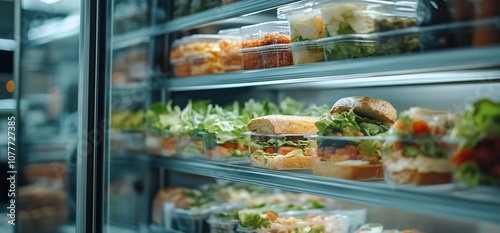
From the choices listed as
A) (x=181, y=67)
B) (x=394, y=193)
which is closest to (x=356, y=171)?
(x=394, y=193)

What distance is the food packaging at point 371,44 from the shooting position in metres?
1.82

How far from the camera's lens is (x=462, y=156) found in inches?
64.1

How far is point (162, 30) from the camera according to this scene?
3.26 meters

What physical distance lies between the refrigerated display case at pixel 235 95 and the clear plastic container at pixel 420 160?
48 mm

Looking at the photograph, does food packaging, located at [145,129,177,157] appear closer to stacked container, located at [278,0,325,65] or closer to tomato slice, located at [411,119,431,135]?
stacked container, located at [278,0,325,65]

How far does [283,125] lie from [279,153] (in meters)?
0.12

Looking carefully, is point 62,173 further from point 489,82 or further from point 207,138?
point 489,82

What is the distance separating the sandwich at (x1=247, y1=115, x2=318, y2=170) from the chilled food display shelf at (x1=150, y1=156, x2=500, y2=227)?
51 millimetres

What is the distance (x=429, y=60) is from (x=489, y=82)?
721 mm

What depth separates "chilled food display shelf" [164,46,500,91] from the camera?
63.0 inches

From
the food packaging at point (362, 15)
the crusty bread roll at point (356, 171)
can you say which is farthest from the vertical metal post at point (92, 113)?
the crusty bread roll at point (356, 171)

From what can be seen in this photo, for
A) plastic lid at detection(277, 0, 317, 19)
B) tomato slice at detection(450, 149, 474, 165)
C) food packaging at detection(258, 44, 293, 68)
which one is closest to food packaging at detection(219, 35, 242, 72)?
food packaging at detection(258, 44, 293, 68)

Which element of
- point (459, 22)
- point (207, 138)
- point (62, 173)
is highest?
point (459, 22)

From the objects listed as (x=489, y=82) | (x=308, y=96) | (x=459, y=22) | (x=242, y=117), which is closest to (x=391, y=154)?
(x=459, y=22)
